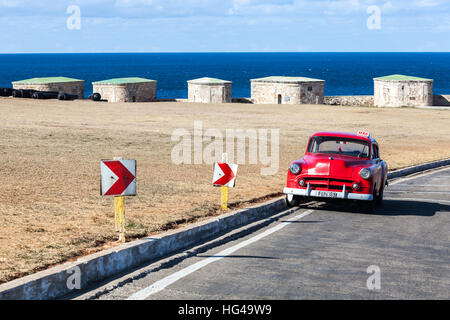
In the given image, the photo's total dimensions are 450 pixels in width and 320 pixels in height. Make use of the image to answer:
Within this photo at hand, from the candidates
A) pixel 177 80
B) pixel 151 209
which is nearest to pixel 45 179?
pixel 151 209

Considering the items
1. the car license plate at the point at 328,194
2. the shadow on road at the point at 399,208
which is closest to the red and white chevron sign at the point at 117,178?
the car license plate at the point at 328,194

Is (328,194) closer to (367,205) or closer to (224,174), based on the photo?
(367,205)

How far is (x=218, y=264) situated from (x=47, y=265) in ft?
7.39

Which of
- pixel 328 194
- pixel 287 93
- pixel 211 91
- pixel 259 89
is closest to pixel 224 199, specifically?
pixel 328 194

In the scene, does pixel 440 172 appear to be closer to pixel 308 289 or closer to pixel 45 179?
pixel 45 179

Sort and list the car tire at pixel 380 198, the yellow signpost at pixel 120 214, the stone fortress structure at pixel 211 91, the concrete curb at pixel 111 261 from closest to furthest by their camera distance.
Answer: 1. the concrete curb at pixel 111 261
2. the yellow signpost at pixel 120 214
3. the car tire at pixel 380 198
4. the stone fortress structure at pixel 211 91

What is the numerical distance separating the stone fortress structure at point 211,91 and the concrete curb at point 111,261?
52.6 metres

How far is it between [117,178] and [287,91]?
55365 mm

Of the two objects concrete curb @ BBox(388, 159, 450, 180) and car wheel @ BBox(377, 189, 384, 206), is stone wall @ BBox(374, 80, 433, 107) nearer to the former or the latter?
concrete curb @ BBox(388, 159, 450, 180)

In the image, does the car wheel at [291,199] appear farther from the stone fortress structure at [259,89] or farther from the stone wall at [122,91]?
the stone wall at [122,91]

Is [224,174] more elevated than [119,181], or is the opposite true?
[119,181]

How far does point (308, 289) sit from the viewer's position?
295 inches

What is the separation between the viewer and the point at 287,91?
209ft

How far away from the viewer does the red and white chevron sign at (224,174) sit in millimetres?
12195
